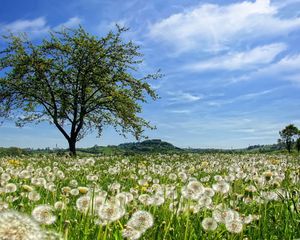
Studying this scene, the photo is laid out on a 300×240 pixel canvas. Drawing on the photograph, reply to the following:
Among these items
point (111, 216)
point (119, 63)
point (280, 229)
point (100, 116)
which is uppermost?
point (119, 63)

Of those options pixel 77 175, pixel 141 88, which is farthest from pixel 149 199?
pixel 141 88

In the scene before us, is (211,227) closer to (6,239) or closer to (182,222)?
(182,222)

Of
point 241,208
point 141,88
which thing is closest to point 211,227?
point 241,208

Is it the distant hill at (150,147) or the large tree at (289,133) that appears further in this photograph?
the large tree at (289,133)

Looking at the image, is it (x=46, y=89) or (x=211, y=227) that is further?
(x=46, y=89)

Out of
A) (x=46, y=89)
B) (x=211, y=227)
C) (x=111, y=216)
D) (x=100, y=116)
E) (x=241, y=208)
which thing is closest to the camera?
(x=111, y=216)

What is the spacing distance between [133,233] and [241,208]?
2543 mm

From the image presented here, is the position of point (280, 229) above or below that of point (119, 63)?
below

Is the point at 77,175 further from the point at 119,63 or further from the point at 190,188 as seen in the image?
the point at 119,63

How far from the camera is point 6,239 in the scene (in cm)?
174

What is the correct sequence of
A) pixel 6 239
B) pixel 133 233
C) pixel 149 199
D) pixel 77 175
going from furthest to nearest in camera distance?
1. pixel 77 175
2. pixel 149 199
3. pixel 133 233
4. pixel 6 239

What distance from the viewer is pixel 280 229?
413 cm

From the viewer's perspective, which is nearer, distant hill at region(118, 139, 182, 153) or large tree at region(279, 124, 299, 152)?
distant hill at region(118, 139, 182, 153)

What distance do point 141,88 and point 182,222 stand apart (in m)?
37.7
